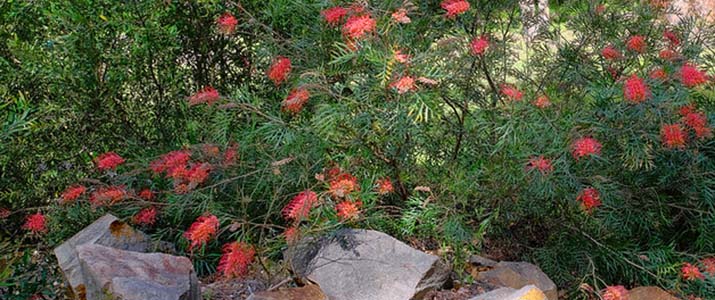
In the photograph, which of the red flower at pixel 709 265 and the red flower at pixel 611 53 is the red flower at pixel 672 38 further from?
the red flower at pixel 709 265

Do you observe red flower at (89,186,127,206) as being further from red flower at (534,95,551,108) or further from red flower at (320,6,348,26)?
red flower at (534,95,551,108)

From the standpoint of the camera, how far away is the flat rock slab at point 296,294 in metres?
2.71

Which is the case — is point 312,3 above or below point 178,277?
above

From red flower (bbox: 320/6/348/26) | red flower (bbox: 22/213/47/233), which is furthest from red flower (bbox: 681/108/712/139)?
red flower (bbox: 22/213/47/233)

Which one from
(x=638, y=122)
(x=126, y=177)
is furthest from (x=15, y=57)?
(x=638, y=122)

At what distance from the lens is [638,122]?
3.18 meters

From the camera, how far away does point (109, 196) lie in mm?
3301

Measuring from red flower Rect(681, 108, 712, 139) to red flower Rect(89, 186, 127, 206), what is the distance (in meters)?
2.36

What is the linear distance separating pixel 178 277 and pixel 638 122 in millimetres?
1898

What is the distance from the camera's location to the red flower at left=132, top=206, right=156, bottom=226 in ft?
11.2

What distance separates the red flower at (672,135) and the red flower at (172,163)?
1919 mm

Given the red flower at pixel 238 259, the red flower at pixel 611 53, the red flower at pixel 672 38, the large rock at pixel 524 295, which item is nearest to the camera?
the large rock at pixel 524 295

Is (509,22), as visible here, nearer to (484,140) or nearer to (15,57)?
(484,140)

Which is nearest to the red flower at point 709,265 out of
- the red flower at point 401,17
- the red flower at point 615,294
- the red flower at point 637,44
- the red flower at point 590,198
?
the red flower at point 615,294
